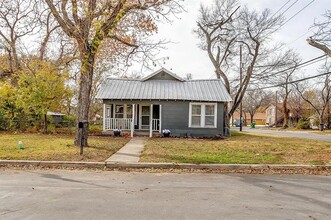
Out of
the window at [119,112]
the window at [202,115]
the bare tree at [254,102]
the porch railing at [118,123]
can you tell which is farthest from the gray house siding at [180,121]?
the bare tree at [254,102]

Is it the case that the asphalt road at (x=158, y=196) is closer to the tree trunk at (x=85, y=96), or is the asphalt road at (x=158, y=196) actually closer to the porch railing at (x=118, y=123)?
the tree trunk at (x=85, y=96)

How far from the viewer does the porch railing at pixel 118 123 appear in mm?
19688

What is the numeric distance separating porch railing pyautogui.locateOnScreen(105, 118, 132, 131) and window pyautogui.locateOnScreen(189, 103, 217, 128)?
15.1ft

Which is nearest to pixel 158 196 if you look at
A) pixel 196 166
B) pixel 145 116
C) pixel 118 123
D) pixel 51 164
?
pixel 196 166

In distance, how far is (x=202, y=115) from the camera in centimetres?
1981

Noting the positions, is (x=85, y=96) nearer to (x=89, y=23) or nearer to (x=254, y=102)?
(x=89, y=23)

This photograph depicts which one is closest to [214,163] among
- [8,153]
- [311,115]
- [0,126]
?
[8,153]

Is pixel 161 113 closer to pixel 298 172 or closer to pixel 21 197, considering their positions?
pixel 298 172

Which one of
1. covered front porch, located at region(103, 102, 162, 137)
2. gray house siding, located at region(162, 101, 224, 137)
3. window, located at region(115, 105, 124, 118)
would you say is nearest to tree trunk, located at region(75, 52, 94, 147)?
covered front porch, located at region(103, 102, 162, 137)

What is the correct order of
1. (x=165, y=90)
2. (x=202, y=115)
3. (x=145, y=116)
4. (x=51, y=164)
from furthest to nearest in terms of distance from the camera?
(x=145, y=116)
(x=165, y=90)
(x=202, y=115)
(x=51, y=164)

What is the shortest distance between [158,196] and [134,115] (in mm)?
15611

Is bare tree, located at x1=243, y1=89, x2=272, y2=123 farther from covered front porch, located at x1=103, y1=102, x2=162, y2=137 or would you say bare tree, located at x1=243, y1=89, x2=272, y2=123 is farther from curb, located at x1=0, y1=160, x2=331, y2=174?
curb, located at x1=0, y1=160, x2=331, y2=174

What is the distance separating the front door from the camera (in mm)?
21517

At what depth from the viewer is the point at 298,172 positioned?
8.10m
